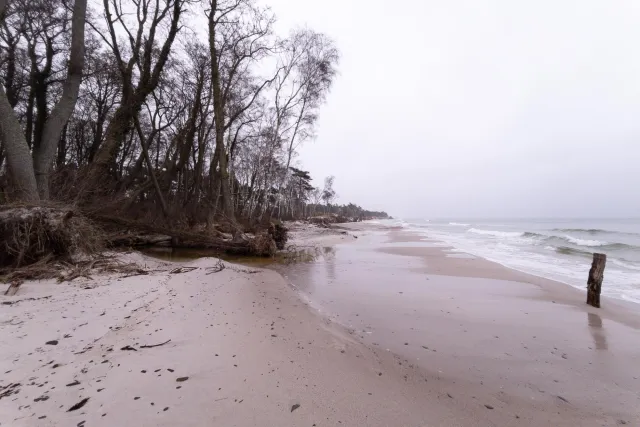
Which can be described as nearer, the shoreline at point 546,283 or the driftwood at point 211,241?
the shoreline at point 546,283

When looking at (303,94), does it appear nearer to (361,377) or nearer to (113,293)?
(113,293)

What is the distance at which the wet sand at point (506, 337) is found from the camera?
7.88 ft

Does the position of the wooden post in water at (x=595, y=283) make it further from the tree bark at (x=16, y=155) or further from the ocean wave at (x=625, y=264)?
the tree bark at (x=16, y=155)

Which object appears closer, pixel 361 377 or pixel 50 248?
pixel 361 377

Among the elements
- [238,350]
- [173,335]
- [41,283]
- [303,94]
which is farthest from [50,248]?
[303,94]

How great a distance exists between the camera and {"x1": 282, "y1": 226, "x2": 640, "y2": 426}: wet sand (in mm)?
2402

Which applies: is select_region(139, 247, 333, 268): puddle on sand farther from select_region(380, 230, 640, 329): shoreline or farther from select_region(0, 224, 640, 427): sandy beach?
select_region(380, 230, 640, 329): shoreline

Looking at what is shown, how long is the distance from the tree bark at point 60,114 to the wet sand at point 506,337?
6578 mm

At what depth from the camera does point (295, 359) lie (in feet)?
8.75

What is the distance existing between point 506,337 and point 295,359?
2924 millimetres

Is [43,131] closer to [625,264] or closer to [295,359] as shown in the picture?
[295,359]

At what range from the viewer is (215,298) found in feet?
14.1

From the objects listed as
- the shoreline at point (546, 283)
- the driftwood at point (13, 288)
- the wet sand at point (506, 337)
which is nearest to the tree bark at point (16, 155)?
the driftwood at point (13, 288)

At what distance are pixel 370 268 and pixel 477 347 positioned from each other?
509cm
